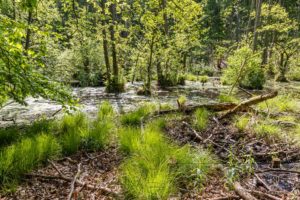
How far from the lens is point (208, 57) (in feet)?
137

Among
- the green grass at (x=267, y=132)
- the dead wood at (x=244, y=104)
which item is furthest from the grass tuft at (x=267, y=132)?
the dead wood at (x=244, y=104)

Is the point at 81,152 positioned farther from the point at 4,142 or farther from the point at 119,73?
the point at 119,73

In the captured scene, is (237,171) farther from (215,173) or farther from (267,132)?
(267,132)

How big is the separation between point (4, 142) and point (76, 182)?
2295 millimetres

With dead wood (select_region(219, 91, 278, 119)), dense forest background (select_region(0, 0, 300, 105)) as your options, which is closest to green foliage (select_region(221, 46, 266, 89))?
dense forest background (select_region(0, 0, 300, 105))

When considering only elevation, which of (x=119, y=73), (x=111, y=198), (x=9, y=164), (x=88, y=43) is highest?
(x=88, y=43)

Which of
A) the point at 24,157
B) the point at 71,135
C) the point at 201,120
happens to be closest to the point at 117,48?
the point at 201,120

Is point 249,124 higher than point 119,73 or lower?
lower

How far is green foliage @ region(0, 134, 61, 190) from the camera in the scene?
11.7 ft

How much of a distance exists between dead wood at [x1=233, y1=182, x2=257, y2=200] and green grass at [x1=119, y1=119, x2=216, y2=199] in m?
0.43

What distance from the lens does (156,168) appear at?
3.66 metres

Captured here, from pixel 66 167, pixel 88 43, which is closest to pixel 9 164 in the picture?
pixel 66 167

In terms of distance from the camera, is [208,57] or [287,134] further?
[208,57]

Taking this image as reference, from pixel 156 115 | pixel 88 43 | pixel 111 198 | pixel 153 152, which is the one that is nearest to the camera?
pixel 111 198
